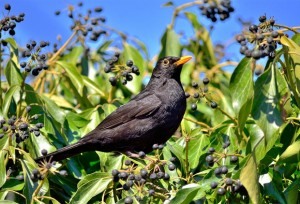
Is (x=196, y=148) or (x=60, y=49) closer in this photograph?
(x=196, y=148)

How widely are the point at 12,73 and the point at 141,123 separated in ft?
3.72

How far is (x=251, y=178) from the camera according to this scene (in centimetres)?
379

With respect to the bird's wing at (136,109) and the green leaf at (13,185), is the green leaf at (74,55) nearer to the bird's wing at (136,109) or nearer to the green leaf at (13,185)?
the bird's wing at (136,109)

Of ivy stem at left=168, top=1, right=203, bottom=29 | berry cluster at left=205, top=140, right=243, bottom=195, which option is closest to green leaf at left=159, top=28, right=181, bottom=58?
ivy stem at left=168, top=1, right=203, bottom=29

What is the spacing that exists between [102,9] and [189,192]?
287cm

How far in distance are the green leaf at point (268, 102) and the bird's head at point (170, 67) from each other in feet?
6.68

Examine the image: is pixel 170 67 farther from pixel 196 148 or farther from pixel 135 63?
pixel 196 148

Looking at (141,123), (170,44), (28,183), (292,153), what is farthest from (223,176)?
(170,44)

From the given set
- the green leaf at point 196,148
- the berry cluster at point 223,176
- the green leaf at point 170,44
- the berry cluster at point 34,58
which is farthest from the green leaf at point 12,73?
the green leaf at point 170,44

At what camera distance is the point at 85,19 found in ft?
20.2

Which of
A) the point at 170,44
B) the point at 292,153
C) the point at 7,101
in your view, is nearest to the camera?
the point at 292,153

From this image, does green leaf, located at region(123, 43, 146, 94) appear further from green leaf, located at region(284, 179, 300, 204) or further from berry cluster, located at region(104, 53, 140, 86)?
green leaf, located at region(284, 179, 300, 204)

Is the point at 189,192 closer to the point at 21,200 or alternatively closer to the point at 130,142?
the point at 21,200

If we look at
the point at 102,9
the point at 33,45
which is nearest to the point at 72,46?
the point at 102,9
